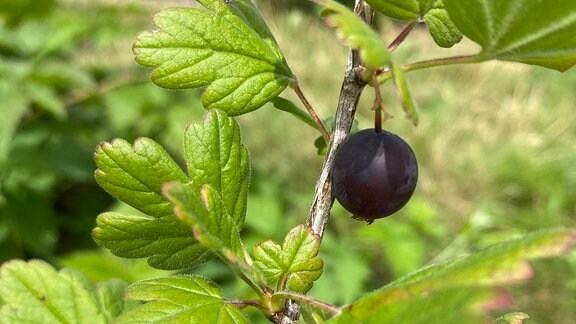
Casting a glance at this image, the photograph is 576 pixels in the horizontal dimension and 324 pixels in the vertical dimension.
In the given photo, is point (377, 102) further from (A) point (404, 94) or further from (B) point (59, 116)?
(B) point (59, 116)

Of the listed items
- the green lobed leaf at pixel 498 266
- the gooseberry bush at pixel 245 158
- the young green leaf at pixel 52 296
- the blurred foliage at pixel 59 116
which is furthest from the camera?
the blurred foliage at pixel 59 116

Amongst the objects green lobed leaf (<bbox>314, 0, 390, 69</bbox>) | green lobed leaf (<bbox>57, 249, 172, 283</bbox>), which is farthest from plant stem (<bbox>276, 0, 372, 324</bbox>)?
green lobed leaf (<bbox>57, 249, 172, 283</bbox>)

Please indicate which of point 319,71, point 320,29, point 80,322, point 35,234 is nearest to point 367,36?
point 80,322

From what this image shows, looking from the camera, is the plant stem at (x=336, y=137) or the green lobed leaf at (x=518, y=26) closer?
the green lobed leaf at (x=518, y=26)

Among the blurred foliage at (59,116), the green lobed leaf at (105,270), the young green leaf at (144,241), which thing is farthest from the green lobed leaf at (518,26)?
the blurred foliage at (59,116)

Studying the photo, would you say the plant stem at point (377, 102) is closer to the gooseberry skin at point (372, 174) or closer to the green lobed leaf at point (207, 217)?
the gooseberry skin at point (372, 174)

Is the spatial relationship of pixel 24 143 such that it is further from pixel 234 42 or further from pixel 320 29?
pixel 320 29

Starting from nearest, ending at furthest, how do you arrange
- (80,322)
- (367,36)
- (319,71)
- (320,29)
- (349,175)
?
(367,36), (349,175), (80,322), (319,71), (320,29)
